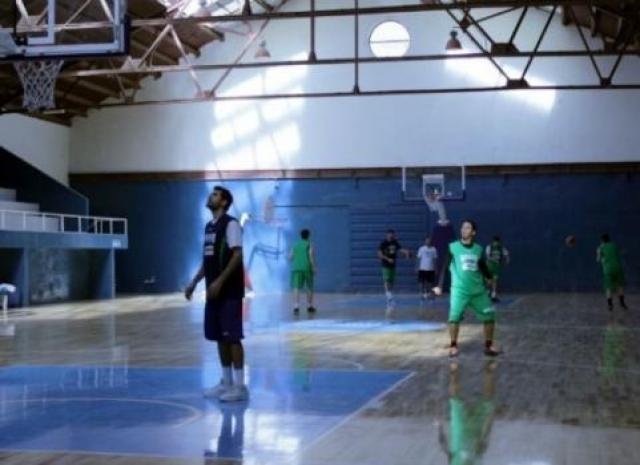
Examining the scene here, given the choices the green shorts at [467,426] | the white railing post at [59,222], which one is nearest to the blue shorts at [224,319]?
the green shorts at [467,426]

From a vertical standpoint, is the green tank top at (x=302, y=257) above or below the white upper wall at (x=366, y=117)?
below

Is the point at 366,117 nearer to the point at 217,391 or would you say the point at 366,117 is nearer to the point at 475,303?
the point at 475,303

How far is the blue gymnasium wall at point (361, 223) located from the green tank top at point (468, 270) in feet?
62.4

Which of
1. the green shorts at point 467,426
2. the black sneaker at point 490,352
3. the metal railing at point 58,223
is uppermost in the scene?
the metal railing at point 58,223

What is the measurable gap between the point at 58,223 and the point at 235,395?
73.9 feet

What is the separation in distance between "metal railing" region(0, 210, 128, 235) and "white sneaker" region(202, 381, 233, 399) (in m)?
16.3

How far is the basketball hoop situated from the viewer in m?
20.2

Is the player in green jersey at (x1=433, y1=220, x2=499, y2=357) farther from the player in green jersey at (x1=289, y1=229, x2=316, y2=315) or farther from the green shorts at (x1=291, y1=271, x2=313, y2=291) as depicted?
the green shorts at (x1=291, y1=271, x2=313, y2=291)

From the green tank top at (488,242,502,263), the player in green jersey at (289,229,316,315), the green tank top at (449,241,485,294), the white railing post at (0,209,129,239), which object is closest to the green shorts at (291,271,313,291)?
the player in green jersey at (289,229,316,315)

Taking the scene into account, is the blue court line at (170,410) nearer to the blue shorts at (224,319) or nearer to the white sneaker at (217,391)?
the white sneaker at (217,391)

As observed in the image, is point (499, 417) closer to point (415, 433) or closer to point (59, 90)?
point (415, 433)

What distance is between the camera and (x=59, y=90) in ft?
98.2

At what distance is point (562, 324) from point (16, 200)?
19.9m

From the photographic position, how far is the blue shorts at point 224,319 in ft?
26.7
